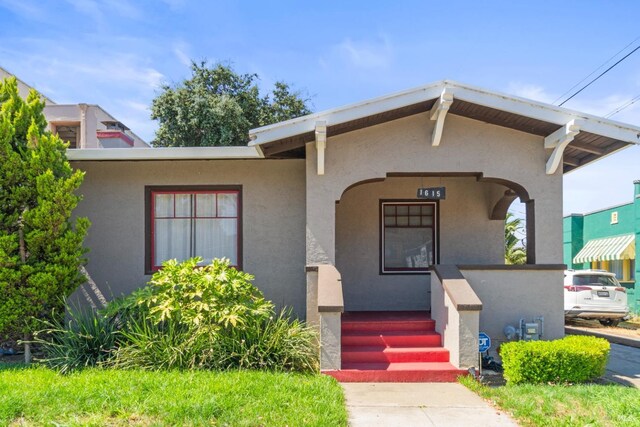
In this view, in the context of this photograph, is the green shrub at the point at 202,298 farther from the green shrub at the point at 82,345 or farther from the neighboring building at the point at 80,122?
the neighboring building at the point at 80,122

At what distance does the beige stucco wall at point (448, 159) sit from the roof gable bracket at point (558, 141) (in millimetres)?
127

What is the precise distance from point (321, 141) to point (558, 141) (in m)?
3.71

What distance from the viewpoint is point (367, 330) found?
828 cm

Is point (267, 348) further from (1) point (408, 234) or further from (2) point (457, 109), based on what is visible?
(2) point (457, 109)

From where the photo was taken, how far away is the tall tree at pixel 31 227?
24.1 ft

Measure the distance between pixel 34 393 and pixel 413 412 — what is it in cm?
420

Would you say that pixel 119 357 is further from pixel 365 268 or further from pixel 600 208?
pixel 600 208

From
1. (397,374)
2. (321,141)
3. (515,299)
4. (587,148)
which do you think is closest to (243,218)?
(321,141)

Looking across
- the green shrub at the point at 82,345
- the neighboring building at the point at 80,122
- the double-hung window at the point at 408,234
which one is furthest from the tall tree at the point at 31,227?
Result: the neighboring building at the point at 80,122

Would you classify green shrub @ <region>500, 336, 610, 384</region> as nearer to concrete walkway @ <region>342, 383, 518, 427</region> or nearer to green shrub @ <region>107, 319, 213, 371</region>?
concrete walkway @ <region>342, 383, 518, 427</region>

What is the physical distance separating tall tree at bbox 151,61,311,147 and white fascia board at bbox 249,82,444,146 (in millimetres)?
17902

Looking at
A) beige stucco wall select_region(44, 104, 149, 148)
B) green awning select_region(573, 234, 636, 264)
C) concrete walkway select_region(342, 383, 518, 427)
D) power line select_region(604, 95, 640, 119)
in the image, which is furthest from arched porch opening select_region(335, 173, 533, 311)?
beige stucco wall select_region(44, 104, 149, 148)

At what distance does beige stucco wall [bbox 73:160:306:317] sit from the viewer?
9070mm

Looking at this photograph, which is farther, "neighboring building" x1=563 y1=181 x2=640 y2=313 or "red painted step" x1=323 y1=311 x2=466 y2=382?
"neighboring building" x1=563 y1=181 x2=640 y2=313
